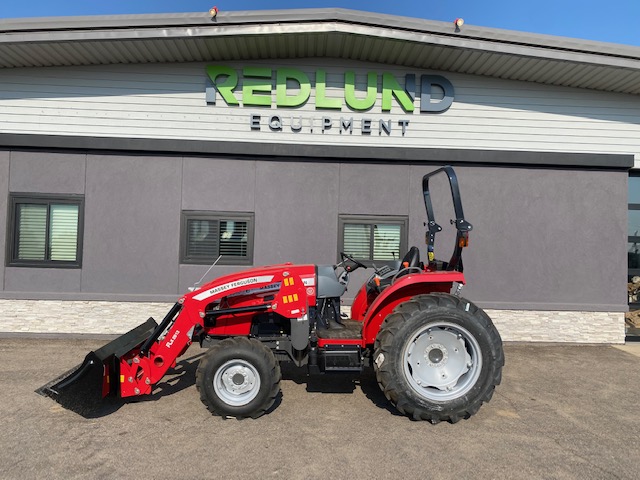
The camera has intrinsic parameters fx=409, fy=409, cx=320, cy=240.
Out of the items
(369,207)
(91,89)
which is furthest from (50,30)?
(369,207)

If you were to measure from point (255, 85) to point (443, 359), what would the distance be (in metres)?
5.19

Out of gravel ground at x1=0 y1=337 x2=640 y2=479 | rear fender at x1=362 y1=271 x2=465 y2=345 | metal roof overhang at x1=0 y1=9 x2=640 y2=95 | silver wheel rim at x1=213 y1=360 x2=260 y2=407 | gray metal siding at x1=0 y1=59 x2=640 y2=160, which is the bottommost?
gravel ground at x1=0 y1=337 x2=640 y2=479

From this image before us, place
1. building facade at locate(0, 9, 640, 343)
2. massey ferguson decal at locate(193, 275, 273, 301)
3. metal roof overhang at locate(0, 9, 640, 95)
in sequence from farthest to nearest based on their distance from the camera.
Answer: building facade at locate(0, 9, 640, 343) → metal roof overhang at locate(0, 9, 640, 95) → massey ferguson decal at locate(193, 275, 273, 301)

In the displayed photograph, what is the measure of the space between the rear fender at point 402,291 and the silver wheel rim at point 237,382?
1.08 meters

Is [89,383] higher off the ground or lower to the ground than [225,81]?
lower

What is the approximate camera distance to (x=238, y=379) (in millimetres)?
3514

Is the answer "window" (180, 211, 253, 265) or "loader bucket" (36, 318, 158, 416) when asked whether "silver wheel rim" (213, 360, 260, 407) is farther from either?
"window" (180, 211, 253, 265)

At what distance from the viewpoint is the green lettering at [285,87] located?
6719 mm

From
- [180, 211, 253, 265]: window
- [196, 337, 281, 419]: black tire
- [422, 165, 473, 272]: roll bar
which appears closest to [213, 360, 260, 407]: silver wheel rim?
[196, 337, 281, 419]: black tire

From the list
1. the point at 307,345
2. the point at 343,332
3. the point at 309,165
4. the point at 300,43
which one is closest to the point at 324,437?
the point at 307,345

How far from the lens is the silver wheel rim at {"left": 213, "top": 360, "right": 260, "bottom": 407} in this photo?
11.4 ft

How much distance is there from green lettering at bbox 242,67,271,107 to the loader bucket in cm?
449

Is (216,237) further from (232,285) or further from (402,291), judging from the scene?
(402,291)

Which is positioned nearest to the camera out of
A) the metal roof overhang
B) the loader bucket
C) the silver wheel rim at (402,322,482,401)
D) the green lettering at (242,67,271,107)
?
the loader bucket
